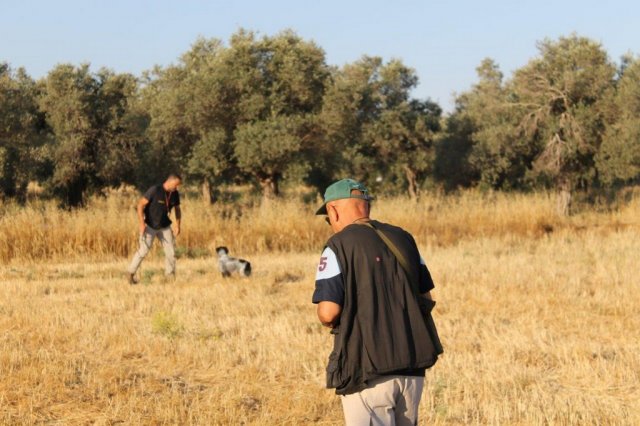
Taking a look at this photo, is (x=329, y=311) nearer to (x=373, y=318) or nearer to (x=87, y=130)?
(x=373, y=318)

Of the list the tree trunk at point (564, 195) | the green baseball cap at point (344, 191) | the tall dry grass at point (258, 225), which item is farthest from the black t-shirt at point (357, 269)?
the tree trunk at point (564, 195)

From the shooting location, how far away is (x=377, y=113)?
3956cm

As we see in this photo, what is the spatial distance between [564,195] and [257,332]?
18859mm

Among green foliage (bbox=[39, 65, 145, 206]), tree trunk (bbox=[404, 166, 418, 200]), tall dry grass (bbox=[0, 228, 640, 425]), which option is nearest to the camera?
tall dry grass (bbox=[0, 228, 640, 425])

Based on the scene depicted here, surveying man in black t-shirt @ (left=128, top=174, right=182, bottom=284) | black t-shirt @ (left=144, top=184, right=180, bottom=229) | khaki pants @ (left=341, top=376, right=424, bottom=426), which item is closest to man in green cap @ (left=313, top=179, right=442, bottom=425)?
khaki pants @ (left=341, top=376, right=424, bottom=426)

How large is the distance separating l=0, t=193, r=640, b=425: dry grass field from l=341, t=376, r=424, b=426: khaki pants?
229 centimetres

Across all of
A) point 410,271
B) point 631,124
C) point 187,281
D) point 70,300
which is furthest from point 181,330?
point 631,124

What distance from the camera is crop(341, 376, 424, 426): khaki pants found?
3.97 meters

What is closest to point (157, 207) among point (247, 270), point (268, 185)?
point (247, 270)

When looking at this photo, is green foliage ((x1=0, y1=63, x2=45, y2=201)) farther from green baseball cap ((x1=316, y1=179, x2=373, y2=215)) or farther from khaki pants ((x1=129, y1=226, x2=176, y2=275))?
green baseball cap ((x1=316, y1=179, x2=373, y2=215))

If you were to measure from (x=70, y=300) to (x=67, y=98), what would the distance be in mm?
18771

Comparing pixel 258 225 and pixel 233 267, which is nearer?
pixel 233 267

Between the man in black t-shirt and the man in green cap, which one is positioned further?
the man in black t-shirt

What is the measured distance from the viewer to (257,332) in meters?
9.51
